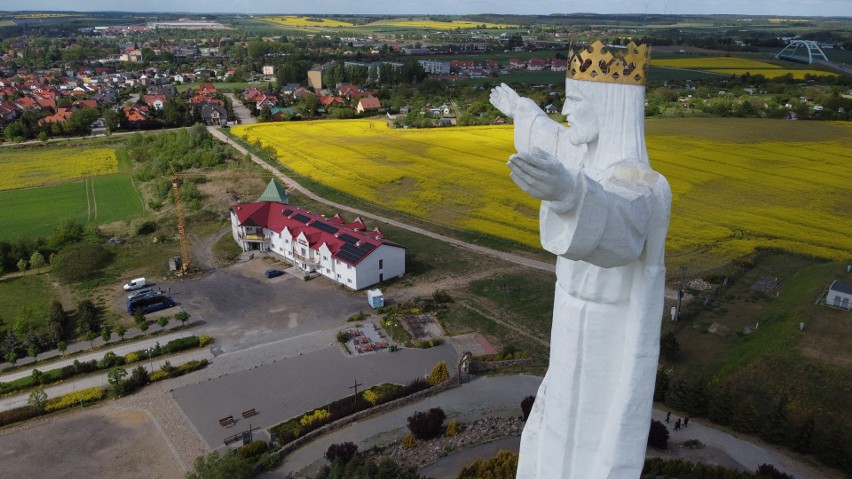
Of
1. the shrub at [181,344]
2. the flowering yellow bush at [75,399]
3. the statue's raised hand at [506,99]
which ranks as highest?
the statue's raised hand at [506,99]

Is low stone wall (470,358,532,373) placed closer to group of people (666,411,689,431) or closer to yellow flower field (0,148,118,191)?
group of people (666,411,689,431)

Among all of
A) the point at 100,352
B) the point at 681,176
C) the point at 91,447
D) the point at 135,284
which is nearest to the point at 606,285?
the point at 91,447

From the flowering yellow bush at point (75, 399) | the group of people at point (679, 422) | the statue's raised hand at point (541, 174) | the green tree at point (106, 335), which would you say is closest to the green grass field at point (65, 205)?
the green tree at point (106, 335)

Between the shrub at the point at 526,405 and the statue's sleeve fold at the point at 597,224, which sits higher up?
the statue's sleeve fold at the point at 597,224

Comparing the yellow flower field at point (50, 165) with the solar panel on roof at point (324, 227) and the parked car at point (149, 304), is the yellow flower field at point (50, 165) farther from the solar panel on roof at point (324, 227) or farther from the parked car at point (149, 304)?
the solar panel on roof at point (324, 227)

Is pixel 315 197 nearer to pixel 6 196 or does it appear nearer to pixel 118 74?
pixel 6 196

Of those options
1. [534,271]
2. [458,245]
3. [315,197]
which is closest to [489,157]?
[315,197]
